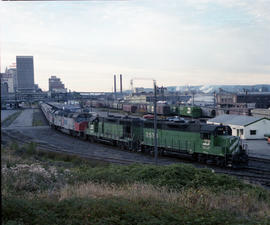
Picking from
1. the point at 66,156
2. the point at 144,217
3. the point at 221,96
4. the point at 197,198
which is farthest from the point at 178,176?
the point at 221,96

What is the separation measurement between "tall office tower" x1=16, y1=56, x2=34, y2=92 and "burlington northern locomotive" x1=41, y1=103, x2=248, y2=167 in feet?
451

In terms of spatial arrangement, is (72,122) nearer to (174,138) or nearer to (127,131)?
(127,131)

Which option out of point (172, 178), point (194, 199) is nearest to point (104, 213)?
point (194, 199)

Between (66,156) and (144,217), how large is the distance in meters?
21.3

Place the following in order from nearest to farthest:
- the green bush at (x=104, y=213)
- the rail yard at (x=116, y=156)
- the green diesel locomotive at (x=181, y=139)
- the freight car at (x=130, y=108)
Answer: the green bush at (x=104, y=213)
the rail yard at (x=116, y=156)
the green diesel locomotive at (x=181, y=139)
the freight car at (x=130, y=108)

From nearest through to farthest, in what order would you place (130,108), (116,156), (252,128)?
(116,156)
(252,128)
(130,108)

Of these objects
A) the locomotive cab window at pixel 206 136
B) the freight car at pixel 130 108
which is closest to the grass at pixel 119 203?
the locomotive cab window at pixel 206 136

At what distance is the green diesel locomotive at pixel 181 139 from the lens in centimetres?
2212

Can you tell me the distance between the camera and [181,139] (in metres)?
25.1

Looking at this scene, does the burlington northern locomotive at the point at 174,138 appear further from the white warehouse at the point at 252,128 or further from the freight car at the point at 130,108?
the freight car at the point at 130,108

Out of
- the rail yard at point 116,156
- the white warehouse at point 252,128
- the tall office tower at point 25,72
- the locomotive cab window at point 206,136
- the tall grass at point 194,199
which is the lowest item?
the rail yard at point 116,156

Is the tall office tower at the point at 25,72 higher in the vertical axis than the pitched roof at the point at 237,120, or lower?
higher

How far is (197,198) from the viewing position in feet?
32.4

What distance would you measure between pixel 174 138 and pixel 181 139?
902 millimetres
